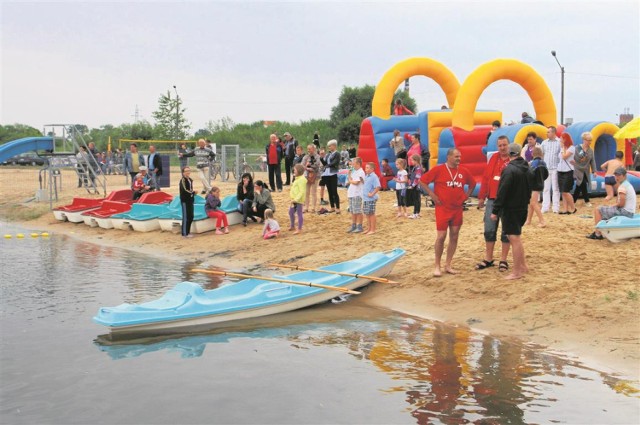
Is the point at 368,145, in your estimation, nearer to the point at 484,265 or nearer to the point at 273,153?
the point at 273,153

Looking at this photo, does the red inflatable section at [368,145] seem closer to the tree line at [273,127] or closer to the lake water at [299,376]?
the lake water at [299,376]

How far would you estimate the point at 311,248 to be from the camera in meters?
14.3

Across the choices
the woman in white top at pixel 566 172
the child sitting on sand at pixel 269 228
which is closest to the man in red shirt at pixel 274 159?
the child sitting on sand at pixel 269 228

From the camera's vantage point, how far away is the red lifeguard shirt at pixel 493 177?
10.7m

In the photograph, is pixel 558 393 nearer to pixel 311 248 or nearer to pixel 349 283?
pixel 349 283

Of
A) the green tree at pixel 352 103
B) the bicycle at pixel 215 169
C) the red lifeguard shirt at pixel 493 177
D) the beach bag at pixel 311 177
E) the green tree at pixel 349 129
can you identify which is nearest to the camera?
the red lifeguard shirt at pixel 493 177

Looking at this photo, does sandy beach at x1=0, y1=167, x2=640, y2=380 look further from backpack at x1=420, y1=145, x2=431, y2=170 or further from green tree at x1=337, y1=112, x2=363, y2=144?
green tree at x1=337, y1=112, x2=363, y2=144

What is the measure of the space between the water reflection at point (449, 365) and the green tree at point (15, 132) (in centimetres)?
6031

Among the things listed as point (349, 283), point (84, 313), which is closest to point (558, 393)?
point (349, 283)

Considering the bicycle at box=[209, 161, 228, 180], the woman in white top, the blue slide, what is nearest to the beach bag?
the woman in white top

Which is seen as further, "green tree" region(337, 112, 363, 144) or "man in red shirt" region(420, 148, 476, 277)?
"green tree" region(337, 112, 363, 144)

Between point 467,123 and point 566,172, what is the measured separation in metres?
5.00

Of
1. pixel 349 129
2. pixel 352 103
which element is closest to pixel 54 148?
pixel 349 129

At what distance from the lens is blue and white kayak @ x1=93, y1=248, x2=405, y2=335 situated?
29.1 ft
